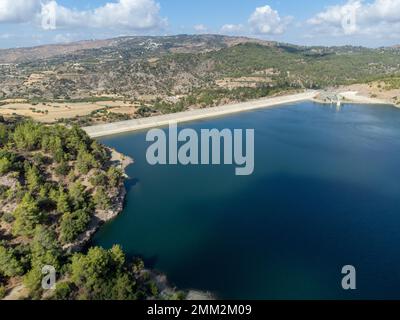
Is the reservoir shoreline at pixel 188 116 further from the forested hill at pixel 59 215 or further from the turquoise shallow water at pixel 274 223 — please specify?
the forested hill at pixel 59 215

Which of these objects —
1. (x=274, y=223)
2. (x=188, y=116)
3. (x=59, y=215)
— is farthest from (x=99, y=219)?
(x=188, y=116)

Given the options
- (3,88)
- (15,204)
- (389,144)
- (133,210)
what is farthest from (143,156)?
(3,88)

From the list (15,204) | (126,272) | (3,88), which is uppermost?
(3,88)

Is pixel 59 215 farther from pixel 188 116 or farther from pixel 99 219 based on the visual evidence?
pixel 188 116

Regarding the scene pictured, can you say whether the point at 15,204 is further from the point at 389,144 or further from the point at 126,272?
the point at 389,144

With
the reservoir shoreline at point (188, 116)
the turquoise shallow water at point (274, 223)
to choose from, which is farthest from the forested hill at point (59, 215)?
the reservoir shoreline at point (188, 116)

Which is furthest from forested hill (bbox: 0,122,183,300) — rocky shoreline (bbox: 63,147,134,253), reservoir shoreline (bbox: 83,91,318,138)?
reservoir shoreline (bbox: 83,91,318,138)
